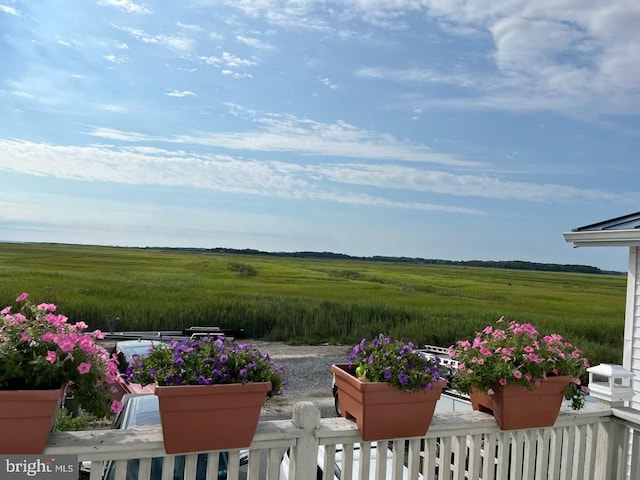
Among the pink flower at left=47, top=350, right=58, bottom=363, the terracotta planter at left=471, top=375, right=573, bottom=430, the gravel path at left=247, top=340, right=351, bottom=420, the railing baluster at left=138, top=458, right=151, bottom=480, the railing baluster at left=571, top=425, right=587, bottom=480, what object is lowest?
the gravel path at left=247, top=340, right=351, bottom=420

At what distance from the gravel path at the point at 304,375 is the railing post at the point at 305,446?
20.9 ft

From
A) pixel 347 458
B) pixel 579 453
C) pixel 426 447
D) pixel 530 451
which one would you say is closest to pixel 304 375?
pixel 579 453

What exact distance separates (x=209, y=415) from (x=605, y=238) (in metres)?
3.70

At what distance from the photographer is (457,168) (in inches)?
1050

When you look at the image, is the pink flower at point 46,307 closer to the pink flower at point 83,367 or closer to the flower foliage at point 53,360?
the flower foliage at point 53,360

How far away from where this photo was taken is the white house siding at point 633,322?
432 cm

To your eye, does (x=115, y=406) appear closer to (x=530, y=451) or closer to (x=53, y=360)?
(x=53, y=360)

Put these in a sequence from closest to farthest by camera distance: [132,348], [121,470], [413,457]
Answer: [121,470] → [413,457] → [132,348]

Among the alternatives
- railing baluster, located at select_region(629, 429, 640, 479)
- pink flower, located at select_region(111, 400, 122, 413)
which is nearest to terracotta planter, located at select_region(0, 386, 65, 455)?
pink flower, located at select_region(111, 400, 122, 413)

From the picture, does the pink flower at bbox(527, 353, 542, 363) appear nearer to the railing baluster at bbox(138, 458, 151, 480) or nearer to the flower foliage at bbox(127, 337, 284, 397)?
the flower foliage at bbox(127, 337, 284, 397)

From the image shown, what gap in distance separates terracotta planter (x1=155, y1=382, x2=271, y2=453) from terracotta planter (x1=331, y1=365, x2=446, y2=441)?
373 millimetres

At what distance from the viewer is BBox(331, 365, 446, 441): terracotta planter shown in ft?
6.36

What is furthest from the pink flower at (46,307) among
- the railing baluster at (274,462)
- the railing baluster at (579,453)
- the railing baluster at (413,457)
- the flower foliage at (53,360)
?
the railing baluster at (579,453)

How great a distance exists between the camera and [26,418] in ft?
5.17
